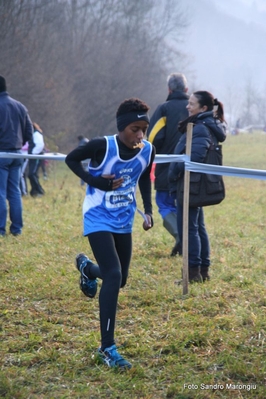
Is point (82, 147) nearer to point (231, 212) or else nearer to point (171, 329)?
point (171, 329)

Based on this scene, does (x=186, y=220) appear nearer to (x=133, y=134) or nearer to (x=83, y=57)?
(x=133, y=134)

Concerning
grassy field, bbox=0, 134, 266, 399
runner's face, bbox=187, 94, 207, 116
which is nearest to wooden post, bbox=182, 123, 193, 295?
grassy field, bbox=0, 134, 266, 399

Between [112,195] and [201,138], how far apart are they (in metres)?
2.06

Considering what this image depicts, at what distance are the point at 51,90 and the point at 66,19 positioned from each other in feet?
47.1

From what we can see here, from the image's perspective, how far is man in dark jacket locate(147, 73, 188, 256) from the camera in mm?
8055

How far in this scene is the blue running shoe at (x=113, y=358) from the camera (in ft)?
14.7

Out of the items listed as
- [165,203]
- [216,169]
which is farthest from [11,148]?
[216,169]

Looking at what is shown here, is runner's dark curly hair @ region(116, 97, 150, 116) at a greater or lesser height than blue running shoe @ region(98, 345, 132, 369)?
greater

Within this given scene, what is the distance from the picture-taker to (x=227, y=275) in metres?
7.13

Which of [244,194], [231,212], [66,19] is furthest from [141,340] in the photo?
[66,19]

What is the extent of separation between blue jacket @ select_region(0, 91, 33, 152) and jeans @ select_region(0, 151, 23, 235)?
0.72 ft

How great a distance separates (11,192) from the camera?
9.78 meters

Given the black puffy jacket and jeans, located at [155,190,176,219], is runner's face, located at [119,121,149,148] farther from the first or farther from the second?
jeans, located at [155,190,176,219]

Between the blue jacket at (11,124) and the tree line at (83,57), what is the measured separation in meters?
16.1
